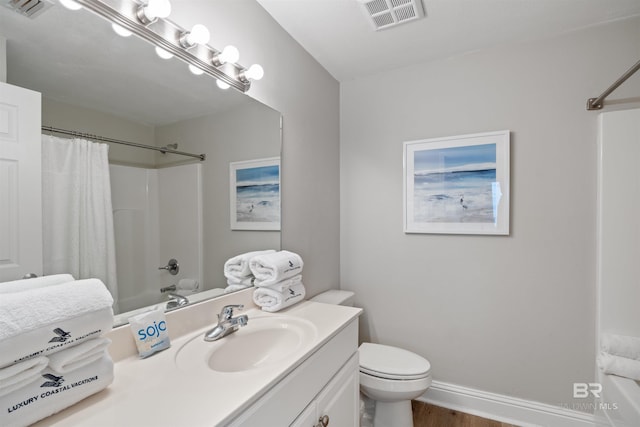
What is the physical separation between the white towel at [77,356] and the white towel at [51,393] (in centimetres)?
1

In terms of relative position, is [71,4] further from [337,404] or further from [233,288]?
[337,404]

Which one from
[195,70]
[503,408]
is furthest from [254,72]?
[503,408]

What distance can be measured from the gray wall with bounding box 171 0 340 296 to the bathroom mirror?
0.81 ft

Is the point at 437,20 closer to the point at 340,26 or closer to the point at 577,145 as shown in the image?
the point at 340,26

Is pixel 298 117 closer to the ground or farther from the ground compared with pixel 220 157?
farther from the ground

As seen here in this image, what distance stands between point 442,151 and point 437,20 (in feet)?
2.48

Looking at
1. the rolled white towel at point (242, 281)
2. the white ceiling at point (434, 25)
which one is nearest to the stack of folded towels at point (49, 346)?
the rolled white towel at point (242, 281)

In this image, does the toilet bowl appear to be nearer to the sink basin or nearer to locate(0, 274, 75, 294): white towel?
the sink basin

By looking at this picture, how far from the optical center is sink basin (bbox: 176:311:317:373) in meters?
1.00

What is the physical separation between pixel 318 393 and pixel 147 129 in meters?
1.14

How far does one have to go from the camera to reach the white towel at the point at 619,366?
1.48 meters

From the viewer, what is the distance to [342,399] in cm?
127

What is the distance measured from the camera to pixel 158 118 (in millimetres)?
1111

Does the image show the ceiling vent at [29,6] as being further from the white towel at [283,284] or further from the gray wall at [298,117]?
the white towel at [283,284]
